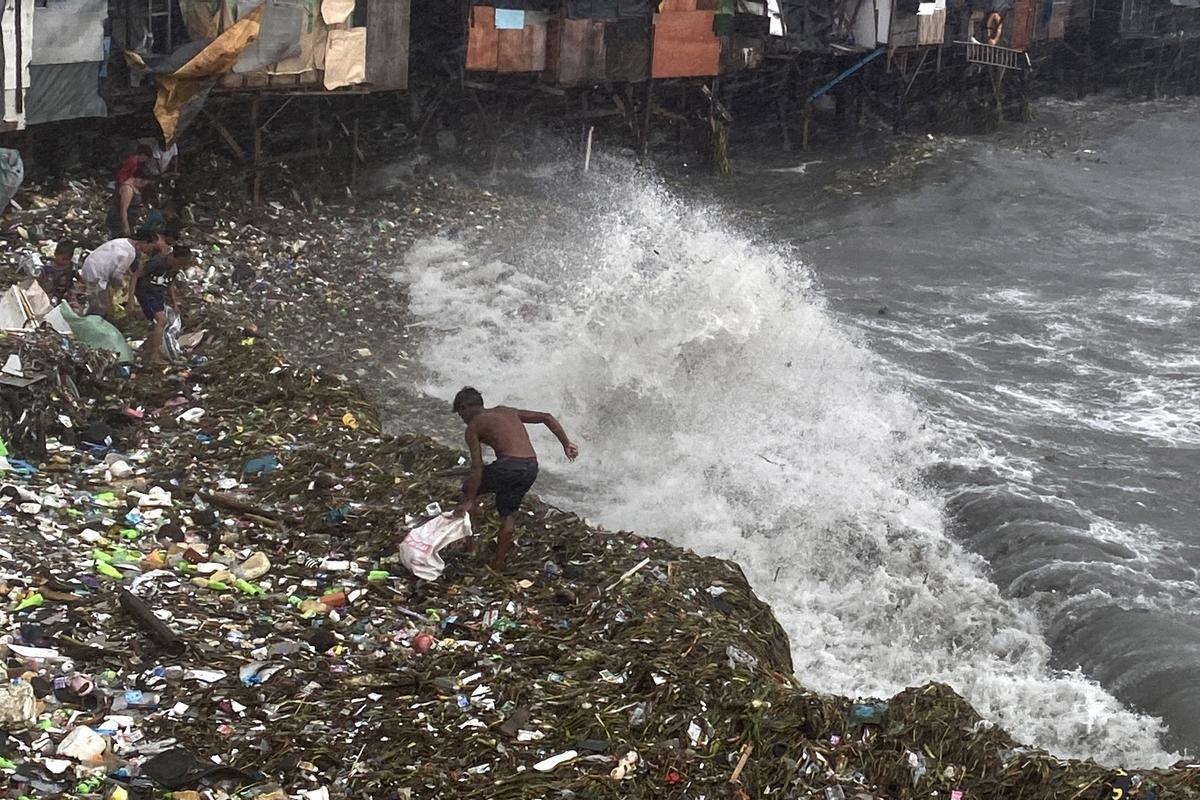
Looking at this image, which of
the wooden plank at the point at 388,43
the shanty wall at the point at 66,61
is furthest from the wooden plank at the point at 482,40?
the shanty wall at the point at 66,61

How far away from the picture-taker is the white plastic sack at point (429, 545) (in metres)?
8.59

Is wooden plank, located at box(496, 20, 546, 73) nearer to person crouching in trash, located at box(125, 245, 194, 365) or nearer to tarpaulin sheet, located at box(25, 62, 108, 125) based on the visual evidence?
tarpaulin sheet, located at box(25, 62, 108, 125)

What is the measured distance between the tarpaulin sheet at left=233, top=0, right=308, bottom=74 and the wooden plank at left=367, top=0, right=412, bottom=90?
1.71 meters

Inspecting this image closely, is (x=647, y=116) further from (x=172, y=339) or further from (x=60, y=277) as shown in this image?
(x=172, y=339)

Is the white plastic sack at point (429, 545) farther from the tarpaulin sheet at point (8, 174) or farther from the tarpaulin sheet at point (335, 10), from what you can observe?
the tarpaulin sheet at point (335, 10)

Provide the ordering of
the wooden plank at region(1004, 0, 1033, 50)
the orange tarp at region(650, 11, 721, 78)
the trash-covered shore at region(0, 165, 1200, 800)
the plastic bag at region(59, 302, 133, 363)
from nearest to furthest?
the trash-covered shore at region(0, 165, 1200, 800), the plastic bag at region(59, 302, 133, 363), the orange tarp at region(650, 11, 721, 78), the wooden plank at region(1004, 0, 1033, 50)

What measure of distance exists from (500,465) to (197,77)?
9976 mm

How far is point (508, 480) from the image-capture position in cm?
874

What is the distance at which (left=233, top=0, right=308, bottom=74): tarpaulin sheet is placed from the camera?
17188 mm

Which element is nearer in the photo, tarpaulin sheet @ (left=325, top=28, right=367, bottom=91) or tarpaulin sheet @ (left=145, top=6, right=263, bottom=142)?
tarpaulin sheet @ (left=145, top=6, right=263, bottom=142)

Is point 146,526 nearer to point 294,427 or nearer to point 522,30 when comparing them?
point 294,427

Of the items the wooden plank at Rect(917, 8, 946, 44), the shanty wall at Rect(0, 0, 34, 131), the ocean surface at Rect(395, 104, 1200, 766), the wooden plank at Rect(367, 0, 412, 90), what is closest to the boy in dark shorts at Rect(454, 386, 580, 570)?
the ocean surface at Rect(395, 104, 1200, 766)

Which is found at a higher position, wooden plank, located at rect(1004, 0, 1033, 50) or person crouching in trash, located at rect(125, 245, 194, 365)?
wooden plank, located at rect(1004, 0, 1033, 50)

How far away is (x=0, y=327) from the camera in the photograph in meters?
11.4
